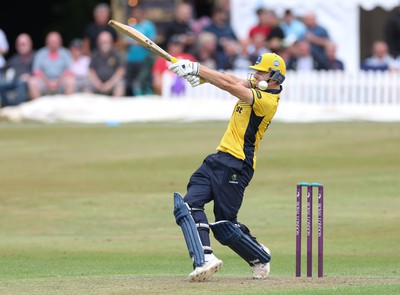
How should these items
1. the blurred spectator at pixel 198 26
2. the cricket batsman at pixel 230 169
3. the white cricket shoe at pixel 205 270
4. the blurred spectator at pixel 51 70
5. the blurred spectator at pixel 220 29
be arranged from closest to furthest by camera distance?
the white cricket shoe at pixel 205 270, the cricket batsman at pixel 230 169, the blurred spectator at pixel 51 70, the blurred spectator at pixel 220 29, the blurred spectator at pixel 198 26

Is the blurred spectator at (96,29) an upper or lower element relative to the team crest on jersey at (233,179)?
upper

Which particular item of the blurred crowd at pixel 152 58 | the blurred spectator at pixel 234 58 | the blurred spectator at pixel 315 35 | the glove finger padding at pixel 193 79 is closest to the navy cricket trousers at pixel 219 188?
the glove finger padding at pixel 193 79

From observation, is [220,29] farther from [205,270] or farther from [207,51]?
[205,270]

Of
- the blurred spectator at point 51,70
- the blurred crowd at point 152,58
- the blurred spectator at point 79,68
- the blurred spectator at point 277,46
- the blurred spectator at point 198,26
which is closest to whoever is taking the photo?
the blurred spectator at point 277,46

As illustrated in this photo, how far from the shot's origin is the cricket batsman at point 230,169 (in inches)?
416

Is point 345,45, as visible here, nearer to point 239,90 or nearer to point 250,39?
point 250,39

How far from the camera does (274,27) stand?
29.2 m

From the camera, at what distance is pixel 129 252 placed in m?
14.0

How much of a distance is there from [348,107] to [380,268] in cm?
1516

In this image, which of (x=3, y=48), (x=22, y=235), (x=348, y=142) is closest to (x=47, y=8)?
(x=3, y=48)

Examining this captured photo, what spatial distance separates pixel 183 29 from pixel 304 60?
11.5 ft

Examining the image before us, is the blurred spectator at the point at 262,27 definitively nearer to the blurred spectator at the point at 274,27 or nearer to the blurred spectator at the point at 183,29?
the blurred spectator at the point at 274,27

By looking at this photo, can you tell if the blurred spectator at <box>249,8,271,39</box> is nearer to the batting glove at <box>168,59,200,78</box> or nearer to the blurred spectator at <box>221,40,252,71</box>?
the blurred spectator at <box>221,40,252,71</box>

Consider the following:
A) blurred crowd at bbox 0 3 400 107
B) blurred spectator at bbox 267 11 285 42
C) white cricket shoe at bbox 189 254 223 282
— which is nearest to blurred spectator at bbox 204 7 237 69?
blurred crowd at bbox 0 3 400 107
